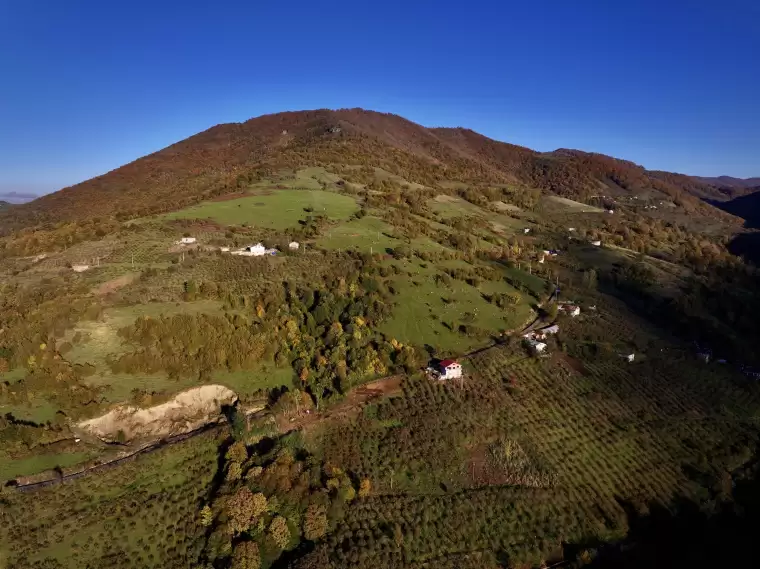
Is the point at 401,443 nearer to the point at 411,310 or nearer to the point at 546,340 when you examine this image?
the point at 411,310

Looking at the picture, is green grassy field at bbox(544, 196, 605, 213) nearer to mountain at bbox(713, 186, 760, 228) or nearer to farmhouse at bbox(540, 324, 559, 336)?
farmhouse at bbox(540, 324, 559, 336)

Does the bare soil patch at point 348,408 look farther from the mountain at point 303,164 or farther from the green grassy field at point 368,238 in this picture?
the mountain at point 303,164

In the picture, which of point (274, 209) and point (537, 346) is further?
point (274, 209)

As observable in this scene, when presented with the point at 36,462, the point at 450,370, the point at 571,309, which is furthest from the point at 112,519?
the point at 571,309

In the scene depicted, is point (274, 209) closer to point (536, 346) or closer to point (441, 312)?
point (441, 312)

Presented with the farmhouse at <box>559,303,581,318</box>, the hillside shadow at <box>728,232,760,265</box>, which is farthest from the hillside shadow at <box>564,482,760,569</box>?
the hillside shadow at <box>728,232,760,265</box>
